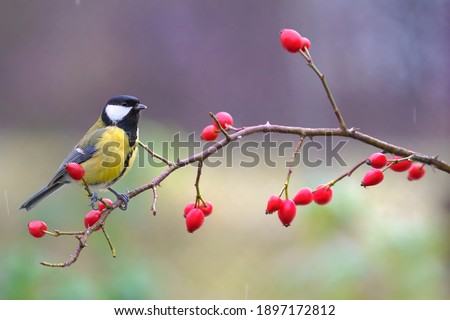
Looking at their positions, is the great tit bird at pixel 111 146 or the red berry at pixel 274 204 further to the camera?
the great tit bird at pixel 111 146

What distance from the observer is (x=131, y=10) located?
20.7 feet

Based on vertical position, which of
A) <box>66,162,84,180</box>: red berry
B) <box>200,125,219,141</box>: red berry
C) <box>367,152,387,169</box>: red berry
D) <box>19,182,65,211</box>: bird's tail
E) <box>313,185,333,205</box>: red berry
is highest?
<box>367,152,387,169</box>: red berry

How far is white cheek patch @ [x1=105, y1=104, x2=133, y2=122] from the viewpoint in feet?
6.39

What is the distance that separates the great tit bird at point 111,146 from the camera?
1852 mm

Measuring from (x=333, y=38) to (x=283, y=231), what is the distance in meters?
2.68

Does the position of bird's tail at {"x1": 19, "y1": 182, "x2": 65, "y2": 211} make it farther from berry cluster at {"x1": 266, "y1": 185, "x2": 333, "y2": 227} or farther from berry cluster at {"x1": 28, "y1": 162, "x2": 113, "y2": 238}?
berry cluster at {"x1": 266, "y1": 185, "x2": 333, "y2": 227}

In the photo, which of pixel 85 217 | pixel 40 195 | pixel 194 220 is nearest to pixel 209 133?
pixel 194 220

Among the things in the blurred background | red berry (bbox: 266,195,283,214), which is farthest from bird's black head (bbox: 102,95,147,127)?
red berry (bbox: 266,195,283,214)

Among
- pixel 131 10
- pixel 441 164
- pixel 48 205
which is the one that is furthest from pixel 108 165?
pixel 131 10

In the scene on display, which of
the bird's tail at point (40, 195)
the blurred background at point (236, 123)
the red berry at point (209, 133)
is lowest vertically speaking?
the bird's tail at point (40, 195)

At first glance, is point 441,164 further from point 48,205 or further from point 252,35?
point 252,35

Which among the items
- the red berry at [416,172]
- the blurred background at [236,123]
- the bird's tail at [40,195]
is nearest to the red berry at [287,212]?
the red berry at [416,172]

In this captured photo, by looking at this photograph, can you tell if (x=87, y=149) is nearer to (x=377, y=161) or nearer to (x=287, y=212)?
(x=287, y=212)

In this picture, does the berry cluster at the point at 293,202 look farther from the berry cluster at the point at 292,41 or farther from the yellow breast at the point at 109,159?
the yellow breast at the point at 109,159
